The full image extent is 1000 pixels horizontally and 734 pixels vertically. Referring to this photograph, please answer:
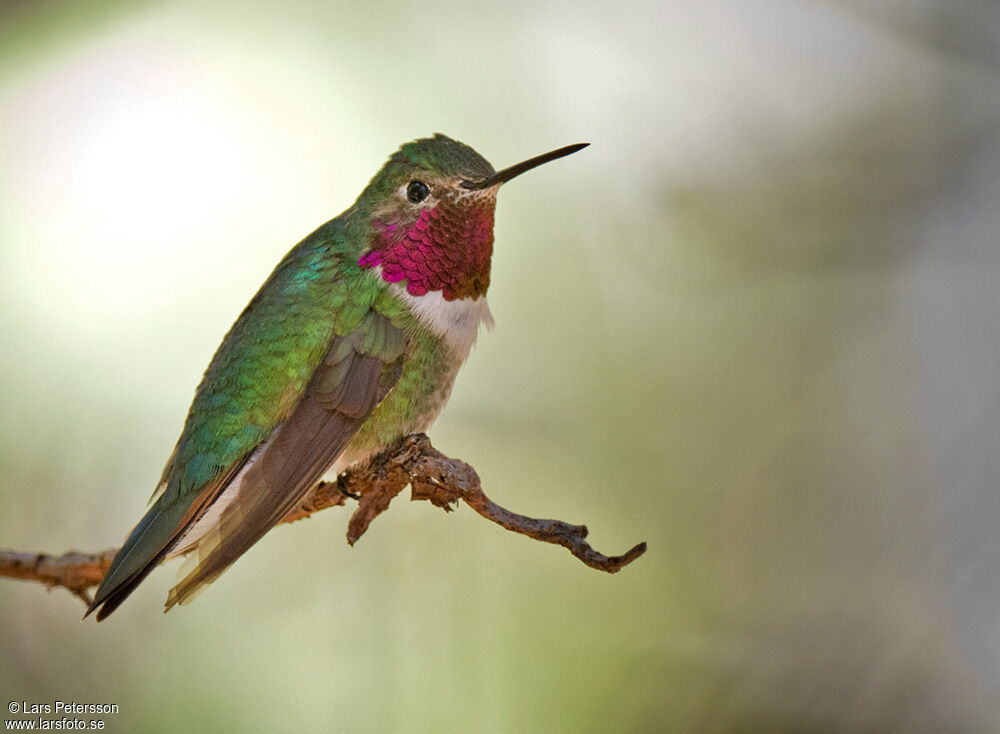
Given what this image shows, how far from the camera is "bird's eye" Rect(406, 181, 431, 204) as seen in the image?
1278 millimetres

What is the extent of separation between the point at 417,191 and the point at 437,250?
89mm

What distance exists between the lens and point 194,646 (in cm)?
163

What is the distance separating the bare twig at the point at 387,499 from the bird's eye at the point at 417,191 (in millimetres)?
308

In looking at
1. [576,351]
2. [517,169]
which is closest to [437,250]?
[517,169]

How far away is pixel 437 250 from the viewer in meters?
1.25

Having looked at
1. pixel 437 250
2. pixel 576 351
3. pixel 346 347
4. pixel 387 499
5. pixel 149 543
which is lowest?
pixel 149 543

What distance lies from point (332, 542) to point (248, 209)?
60cm

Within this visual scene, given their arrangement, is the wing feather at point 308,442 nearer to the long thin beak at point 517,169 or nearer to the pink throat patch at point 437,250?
the pink throat patch at point 437,250

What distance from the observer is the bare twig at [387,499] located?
0.99 m

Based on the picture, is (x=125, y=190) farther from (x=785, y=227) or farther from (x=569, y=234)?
(x=785, y=227)

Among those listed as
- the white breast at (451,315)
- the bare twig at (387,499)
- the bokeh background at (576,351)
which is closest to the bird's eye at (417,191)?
the white breast at (451,315)

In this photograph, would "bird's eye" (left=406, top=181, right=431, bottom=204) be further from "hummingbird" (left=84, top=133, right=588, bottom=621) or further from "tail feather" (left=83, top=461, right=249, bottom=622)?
"tail feather" (left=83, top=461, right=249, bottom=622)

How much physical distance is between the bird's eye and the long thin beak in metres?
0.06

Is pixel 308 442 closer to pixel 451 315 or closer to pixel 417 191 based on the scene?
pixel 451 315
